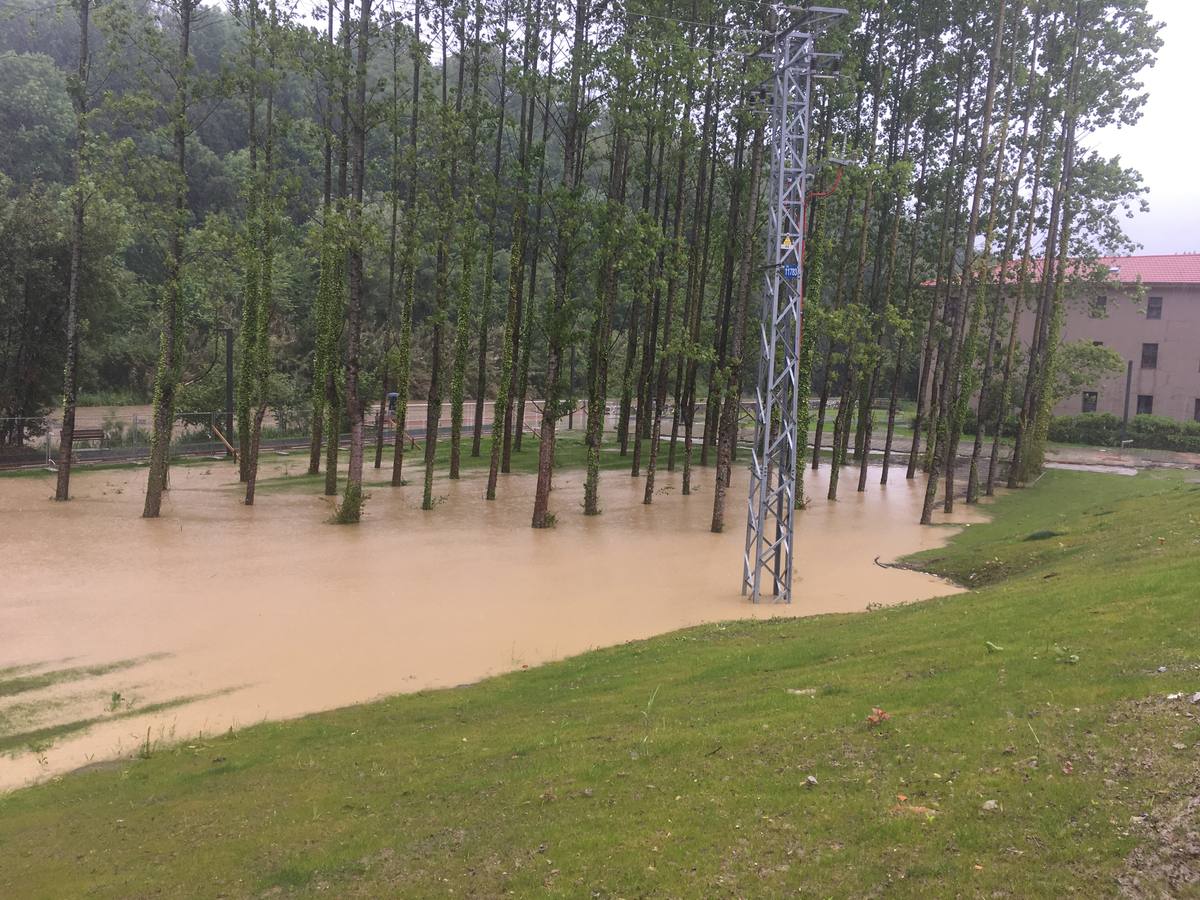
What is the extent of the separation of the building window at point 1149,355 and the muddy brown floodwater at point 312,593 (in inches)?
1346

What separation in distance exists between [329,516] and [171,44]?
1153cm

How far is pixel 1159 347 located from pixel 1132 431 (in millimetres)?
5824

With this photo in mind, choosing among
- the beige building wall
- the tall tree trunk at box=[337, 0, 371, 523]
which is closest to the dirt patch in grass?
the tall tree trunk at box=[337, 0, 371, 523]

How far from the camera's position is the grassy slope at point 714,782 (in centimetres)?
520

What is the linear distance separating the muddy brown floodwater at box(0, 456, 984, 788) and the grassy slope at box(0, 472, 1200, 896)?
1407mm

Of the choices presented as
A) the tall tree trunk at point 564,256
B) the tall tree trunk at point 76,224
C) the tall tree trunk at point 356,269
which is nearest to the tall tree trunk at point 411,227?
the tall tree trunk at point 356,269

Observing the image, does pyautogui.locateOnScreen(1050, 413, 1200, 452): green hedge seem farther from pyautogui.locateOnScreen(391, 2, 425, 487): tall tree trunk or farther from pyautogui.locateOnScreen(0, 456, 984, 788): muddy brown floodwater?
pyautogui.locateOnScreen(391, 2, 425, 487): tall tree trunk

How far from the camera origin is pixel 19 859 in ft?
21.5

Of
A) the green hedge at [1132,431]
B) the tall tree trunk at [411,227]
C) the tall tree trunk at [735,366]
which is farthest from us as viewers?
the green hedge at [1132,431]

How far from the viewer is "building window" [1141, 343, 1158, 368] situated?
168 feet

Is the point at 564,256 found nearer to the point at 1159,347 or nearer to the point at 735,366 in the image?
the point at 735,366

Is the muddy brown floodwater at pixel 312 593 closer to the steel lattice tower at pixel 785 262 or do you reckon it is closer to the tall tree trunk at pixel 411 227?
the steel lattice tower at pixel 785 262

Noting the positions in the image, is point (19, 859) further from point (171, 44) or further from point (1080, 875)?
point (171, 44)

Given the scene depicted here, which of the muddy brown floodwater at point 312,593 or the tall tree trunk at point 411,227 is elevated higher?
the tall tree trunk at point 411,227
